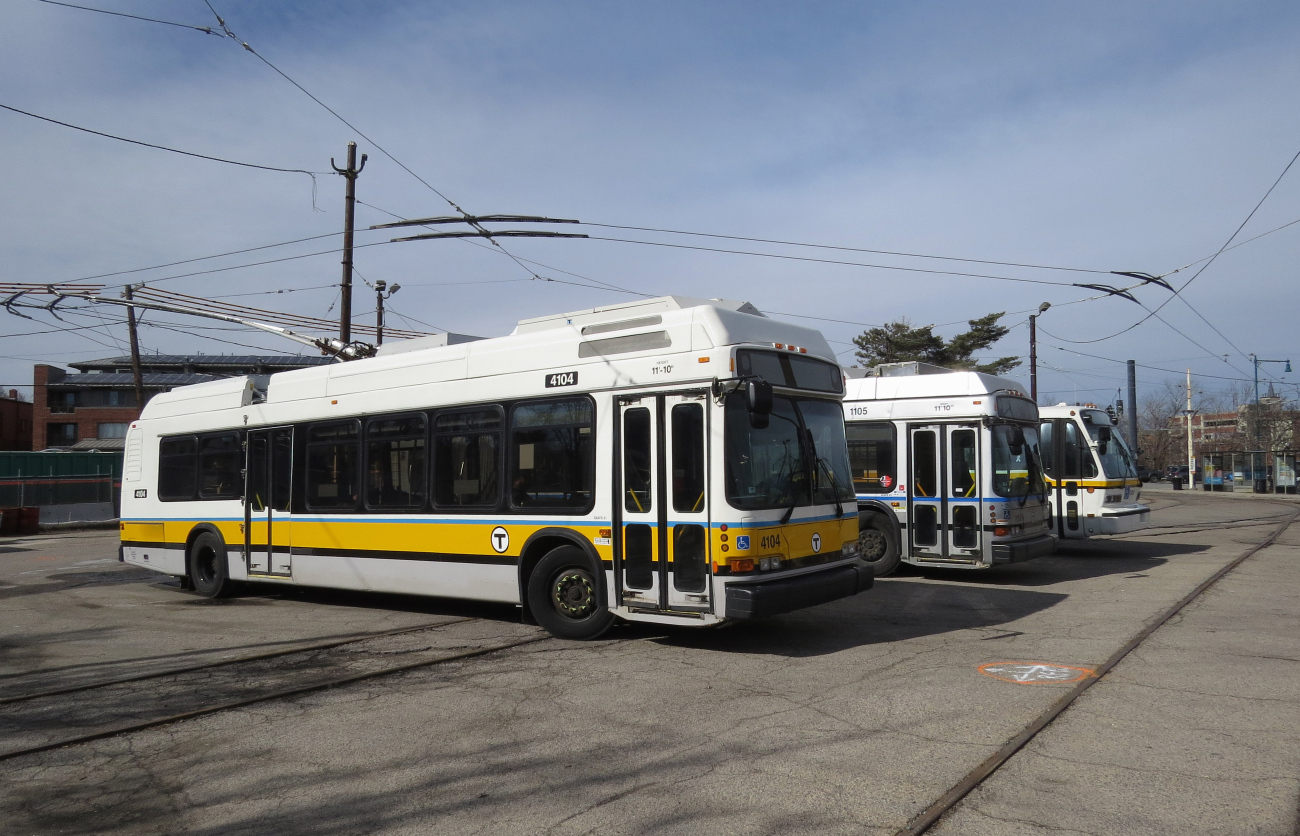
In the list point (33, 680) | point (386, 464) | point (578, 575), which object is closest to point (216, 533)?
point (386, 464)

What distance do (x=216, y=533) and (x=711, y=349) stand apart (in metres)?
8.79

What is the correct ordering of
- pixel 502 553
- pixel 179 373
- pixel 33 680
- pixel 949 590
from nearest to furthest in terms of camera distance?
pixel 33 680, pixel 502 553, pixel 949 590, pixel 179 373

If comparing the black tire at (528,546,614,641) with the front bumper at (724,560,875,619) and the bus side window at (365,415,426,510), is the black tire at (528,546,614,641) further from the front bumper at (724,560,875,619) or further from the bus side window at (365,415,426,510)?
the bus side window at (365,415,426,510)

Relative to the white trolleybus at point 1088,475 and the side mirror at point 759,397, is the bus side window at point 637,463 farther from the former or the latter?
the white trolleybus at point 1088,475

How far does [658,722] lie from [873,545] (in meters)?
8.78

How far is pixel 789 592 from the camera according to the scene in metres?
8.15

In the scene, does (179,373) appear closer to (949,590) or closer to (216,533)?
(216,533)

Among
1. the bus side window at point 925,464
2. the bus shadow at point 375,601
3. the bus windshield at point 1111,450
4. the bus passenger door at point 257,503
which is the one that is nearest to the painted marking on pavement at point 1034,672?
the bus shadow at point 375,601

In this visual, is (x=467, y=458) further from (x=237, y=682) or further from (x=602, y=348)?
(x=237, y=682)

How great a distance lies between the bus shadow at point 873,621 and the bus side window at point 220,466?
6878 mm

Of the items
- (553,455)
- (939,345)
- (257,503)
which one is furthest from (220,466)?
(939,345)

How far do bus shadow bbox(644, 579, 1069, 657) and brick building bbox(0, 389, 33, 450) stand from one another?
71.5m

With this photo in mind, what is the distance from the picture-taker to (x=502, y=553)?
9883mm

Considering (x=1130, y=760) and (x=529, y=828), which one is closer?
(x=529, y=828)
